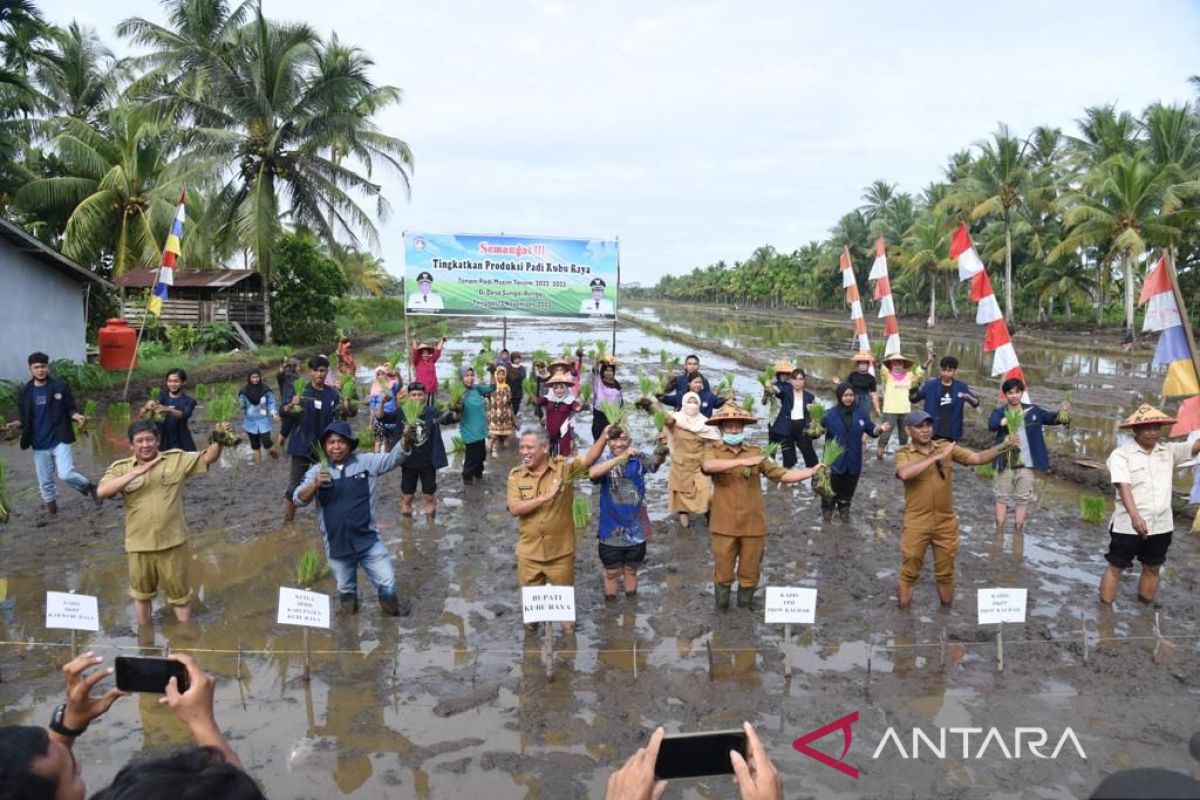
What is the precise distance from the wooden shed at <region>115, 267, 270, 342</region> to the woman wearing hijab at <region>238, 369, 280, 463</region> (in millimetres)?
16956

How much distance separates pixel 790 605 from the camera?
477 centimetres

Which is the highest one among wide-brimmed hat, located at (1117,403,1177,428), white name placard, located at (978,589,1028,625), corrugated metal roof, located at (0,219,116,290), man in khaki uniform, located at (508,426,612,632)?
corrugated metal roof, located at (0,219,116,290)

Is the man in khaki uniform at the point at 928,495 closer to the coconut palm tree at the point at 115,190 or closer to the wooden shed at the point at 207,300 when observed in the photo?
the coconut palm tree at the point at 115,190

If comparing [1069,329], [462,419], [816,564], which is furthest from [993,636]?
[1069,329]

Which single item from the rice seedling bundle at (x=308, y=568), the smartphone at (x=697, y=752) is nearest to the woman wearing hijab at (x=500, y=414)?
the rice seedling bundle at (x=308, y=568)

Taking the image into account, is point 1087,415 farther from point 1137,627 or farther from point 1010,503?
point 1137,627

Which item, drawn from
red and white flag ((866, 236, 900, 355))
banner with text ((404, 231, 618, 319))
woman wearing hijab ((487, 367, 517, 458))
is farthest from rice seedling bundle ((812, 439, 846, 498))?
banner with text ((404, 231, 618, 319))

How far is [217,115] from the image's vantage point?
23766mm

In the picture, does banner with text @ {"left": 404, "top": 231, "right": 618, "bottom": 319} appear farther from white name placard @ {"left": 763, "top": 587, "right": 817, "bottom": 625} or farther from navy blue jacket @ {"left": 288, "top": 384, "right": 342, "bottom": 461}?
white name placard @ {"left": 763, "top": 587, "right": 817, "bottom": 625}

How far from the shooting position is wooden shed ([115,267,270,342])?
2700 cm

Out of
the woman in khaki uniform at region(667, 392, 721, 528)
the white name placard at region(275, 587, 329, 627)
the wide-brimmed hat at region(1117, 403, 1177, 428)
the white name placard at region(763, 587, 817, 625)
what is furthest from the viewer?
the woman in khaki uniform at region(667, 392, 721, 528)

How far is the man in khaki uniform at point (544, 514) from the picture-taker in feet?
17.1

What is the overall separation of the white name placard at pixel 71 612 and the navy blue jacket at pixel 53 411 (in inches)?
154

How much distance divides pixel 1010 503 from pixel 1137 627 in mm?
2744
